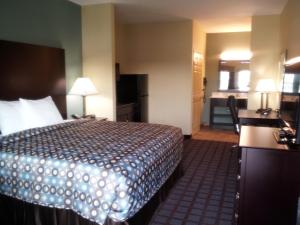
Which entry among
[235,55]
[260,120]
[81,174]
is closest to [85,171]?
[81,174]

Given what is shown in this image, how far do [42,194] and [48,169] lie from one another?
0.22 metres

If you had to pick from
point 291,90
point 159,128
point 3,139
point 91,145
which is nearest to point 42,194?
point 91,145

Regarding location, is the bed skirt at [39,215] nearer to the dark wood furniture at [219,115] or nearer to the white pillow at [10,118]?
the white pillow at [10,118]

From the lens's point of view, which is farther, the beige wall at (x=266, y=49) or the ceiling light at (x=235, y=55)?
the ceiling light at (x=235, y=55)

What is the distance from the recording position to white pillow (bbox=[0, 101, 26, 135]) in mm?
2943

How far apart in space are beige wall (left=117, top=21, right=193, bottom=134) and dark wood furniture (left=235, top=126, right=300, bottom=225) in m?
3.79

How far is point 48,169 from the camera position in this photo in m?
2.13

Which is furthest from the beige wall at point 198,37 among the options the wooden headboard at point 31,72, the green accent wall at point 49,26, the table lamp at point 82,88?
the wooden headboard at point 31,72

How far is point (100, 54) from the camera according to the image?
15.4 ft

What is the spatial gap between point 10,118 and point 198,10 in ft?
12.2

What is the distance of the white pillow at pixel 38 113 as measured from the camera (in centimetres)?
315

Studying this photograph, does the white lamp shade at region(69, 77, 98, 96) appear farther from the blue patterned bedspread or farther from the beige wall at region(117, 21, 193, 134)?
the beige wall at region(117, 21, 193, 134)

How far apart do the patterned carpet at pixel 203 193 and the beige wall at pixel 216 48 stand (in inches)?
127

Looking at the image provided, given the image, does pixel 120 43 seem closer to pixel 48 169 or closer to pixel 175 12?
pixel 175 12
